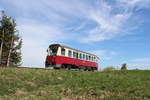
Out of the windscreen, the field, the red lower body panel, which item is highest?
the windscreen

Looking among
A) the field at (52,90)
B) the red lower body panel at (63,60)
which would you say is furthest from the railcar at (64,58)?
the field at (52,90)

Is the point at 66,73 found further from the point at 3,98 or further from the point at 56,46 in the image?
the point at 3,98

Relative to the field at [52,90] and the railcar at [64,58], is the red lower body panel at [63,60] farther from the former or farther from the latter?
the field at [52,90]

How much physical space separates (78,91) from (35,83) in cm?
416

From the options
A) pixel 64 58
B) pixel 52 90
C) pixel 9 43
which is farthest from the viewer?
pixel 9 43

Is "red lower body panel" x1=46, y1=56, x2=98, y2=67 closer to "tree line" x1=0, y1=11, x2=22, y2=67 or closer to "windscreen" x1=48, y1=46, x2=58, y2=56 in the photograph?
"windscreen" x1=48, y1=46, x2=58, y2=56

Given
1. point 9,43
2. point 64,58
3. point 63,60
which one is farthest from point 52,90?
point 9,43

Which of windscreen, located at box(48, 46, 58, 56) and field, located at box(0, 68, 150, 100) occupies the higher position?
windscreen, located at box(48, 46, 58, 56)

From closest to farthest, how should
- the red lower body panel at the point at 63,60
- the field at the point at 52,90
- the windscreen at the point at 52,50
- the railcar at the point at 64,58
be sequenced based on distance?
the field at the point at 52,90 < the red lower body panel at the point at 63,60 < the railcar at the point at 64,58 < the windscreen at the point at 52,50

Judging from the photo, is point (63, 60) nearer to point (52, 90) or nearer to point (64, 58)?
point (64, 58)

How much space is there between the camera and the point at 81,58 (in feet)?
108

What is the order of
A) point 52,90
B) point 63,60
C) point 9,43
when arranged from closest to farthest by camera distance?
point 52,90
point 63,60
point 9,43

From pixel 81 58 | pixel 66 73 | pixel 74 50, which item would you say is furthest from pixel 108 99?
pixel 81 58

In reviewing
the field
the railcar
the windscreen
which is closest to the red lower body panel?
Result: the railcar
